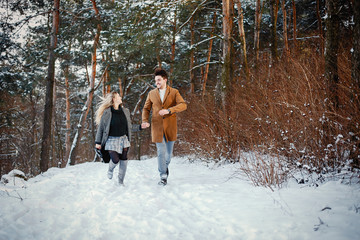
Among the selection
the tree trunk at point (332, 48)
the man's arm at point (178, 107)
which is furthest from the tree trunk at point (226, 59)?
the tree trunk at point (332, 48)

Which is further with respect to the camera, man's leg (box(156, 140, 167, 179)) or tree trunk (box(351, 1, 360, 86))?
man's leg (box(156, 140, 167, 179))

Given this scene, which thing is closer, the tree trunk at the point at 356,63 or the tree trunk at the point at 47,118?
the tree trunk at the point at 356,63

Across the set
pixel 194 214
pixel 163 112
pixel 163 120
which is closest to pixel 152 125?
pixel 163 120

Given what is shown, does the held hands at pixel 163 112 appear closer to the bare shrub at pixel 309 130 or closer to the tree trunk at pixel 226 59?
the bare shrub at pixel 309 130

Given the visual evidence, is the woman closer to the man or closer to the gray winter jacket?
the gray winter jacket

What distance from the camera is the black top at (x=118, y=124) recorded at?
400 cm

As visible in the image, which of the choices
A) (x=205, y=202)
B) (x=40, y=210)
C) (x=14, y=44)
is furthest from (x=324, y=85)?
(x=14, y=44)

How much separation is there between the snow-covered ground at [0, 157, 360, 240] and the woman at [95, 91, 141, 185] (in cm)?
89

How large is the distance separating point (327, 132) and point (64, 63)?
42.8 feet

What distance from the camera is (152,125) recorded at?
379 centimetres

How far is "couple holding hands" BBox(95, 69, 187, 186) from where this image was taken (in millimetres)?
3732

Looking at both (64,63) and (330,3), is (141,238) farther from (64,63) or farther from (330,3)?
(64,63)

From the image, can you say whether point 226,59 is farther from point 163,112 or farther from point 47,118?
point 47,118

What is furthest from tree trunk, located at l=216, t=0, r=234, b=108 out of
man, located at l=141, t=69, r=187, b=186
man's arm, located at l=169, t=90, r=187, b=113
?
man, located at l=141, t=69, r=187, b=186
